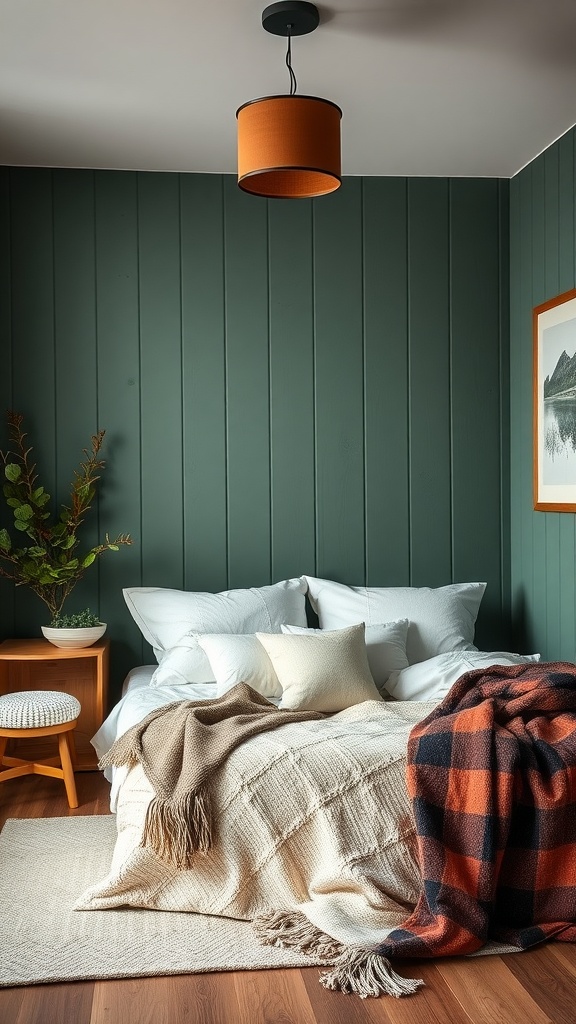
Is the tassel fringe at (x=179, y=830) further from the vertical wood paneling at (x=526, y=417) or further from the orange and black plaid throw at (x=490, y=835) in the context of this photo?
the vertical wood paneling at (x=526, y=417)

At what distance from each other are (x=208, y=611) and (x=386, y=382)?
1376mm

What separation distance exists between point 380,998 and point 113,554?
248cm

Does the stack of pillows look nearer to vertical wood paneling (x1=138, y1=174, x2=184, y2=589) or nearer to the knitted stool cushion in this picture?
vertical wood paneling (x1=138, y1=174, x2=184, y2=589)

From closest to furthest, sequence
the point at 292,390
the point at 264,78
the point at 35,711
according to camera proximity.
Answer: the point at 264,78 < the point at 35,711 < the point at 292,390

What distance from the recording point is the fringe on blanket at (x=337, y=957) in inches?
95.8

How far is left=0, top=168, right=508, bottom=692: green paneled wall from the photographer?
14.5 feet

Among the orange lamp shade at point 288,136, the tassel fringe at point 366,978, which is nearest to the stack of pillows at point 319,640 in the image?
the tassel fringe at point 366,978

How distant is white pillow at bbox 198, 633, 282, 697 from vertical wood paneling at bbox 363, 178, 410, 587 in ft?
3.22

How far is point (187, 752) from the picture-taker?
2.93 meters

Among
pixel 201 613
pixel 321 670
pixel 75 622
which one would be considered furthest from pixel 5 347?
pixel 321 670

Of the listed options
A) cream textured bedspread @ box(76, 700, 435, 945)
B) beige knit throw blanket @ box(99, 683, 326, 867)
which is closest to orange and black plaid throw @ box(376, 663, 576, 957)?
cream textured bedspread @ box(76, 700, 435, 945)

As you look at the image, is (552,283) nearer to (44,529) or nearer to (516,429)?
(516,429)

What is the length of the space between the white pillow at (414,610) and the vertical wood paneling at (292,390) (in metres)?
0.23

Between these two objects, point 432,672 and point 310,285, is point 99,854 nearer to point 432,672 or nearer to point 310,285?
point 432,672
